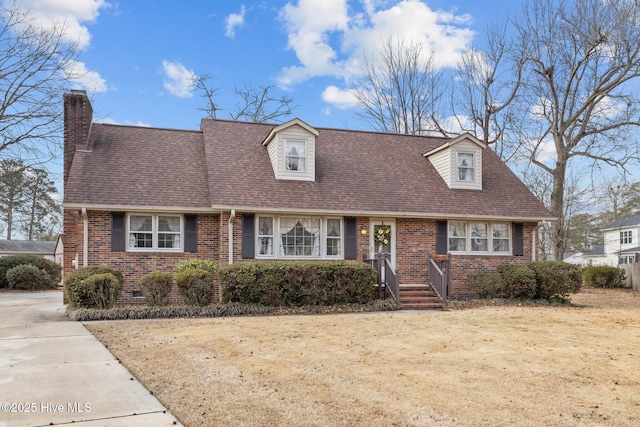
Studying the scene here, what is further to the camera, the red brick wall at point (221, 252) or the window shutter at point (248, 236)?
the window shutter at point (248, 236)

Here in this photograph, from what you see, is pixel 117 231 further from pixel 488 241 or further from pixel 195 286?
pixel 488 241

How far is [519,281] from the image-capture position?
14.7 metres

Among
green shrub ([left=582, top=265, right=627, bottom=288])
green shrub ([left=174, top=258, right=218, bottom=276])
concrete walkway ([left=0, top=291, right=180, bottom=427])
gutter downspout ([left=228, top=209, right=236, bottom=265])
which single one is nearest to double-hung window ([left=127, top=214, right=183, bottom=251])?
green shrub ([left=174, top=258, right=218, bottom=276])

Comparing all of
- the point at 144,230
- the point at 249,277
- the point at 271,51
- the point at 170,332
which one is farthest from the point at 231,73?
the point at 170,332

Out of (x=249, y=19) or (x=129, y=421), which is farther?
(x=249, y=19)

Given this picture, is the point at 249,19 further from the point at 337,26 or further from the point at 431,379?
the point at 431,379

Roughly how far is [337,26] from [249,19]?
378cm

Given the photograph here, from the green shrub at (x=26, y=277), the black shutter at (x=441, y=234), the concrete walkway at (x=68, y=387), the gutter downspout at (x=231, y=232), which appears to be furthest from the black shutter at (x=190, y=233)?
the green shrub at (x=26, y=277)

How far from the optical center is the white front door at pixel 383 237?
1539 cm

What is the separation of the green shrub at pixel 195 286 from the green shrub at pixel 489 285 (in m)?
8.02

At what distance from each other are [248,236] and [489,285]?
7.23 metres

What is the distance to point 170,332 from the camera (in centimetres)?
923

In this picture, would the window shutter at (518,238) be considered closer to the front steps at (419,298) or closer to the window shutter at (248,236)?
the front steps at (419,298)

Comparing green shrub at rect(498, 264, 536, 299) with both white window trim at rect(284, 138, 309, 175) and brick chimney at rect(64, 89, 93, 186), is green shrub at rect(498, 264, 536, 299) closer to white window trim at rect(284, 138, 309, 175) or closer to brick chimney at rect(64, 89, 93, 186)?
white window trim at rect(284, 138, 309, 175)
